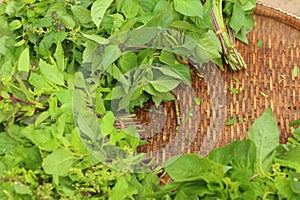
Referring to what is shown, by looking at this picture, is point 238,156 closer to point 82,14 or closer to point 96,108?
point 96,108

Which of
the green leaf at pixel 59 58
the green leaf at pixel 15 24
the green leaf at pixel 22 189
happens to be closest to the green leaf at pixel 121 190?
the green leaf at pixel 22 189

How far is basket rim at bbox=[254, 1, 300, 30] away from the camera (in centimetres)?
105

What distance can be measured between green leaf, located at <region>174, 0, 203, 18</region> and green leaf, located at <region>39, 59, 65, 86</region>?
0.71ft

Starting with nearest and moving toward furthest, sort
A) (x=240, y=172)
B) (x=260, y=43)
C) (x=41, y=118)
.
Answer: (x=240, y=172) < (x=41, y=118) < (x=260, y=43)

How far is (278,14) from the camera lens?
3.45 ft

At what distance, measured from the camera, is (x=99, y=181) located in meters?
0.75

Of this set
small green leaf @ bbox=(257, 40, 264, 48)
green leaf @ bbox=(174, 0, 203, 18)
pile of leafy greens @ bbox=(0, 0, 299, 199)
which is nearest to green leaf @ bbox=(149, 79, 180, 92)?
pile of leafy greens @ bbox=(0, 0, 299, 199)

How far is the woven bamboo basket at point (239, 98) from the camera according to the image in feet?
3.05

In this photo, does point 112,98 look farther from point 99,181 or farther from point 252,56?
point 252,56

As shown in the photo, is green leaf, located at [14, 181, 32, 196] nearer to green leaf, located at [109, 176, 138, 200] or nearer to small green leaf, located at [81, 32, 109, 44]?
green leaf, located at [109, 176, 138, 200]

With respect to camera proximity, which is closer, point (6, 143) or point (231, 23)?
point (6, 143)

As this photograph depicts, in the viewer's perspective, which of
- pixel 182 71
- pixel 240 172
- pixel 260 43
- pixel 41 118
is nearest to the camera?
pixel 240 172

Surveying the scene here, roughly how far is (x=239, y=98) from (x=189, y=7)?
0.62ft

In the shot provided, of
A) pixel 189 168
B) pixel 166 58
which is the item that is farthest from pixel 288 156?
pixel 166 58
